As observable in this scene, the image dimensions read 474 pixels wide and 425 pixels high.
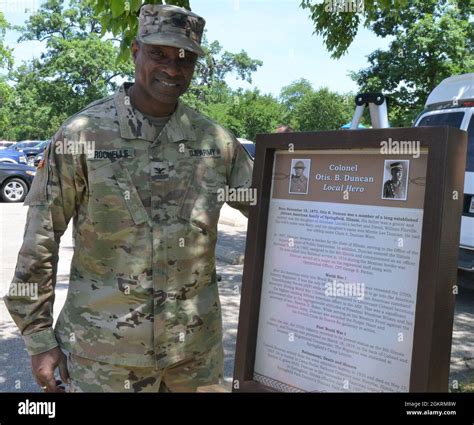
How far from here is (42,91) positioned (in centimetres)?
2977

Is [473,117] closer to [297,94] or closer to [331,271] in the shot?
[331,271]

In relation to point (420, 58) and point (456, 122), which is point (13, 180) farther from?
point (456, 122)

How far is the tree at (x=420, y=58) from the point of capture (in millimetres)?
12156

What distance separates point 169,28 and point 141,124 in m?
0.35

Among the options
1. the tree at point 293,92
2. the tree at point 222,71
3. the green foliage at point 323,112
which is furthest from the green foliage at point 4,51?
the tree at point 293,92

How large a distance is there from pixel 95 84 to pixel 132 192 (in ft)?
94.3

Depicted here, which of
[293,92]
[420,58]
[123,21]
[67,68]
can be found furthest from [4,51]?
[293,92]

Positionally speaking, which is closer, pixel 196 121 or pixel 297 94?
pixel 196 121

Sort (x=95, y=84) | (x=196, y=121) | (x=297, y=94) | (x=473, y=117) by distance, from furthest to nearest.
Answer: (x=297, y=94)
(x=95, y=84)
(x=473, y=117)
(x=196, y=121)

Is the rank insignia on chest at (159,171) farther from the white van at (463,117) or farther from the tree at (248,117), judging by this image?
the tree at (248,117)

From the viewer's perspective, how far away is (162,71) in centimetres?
193

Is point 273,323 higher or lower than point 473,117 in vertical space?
lower

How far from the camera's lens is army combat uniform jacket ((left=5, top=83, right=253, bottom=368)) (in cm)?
190
